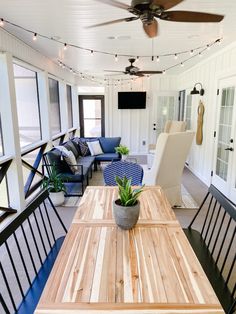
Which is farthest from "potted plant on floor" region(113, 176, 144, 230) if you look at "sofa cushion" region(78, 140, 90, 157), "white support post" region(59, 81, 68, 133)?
"white support post" region(59, 81, 68, 133)

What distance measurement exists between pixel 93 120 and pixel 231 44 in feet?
18.6

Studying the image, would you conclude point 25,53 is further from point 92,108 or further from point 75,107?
point 92,108

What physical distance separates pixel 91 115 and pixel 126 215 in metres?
7.61

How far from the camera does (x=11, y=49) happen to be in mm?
3510

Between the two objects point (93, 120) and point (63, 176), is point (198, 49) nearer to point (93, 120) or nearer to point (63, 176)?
point (63, 176)

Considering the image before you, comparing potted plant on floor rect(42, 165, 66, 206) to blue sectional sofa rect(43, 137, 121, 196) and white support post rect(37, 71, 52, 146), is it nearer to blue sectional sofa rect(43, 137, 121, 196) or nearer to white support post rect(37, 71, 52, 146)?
blue sectional sofa rect(43, 137, 121, 196)

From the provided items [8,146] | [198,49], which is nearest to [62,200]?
[8,146]

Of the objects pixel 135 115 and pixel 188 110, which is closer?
pixel 188 110

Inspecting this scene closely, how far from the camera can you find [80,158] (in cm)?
593

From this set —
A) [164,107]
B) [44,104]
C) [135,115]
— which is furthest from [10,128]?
[164,107]

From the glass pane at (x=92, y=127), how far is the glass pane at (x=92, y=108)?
6.0 inches

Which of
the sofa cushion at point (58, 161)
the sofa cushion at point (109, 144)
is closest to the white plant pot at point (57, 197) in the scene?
the sofa cushion at point (58, 161)

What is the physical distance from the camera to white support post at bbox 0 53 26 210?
332 centimetres

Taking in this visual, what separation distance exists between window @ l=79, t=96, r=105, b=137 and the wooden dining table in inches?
286
